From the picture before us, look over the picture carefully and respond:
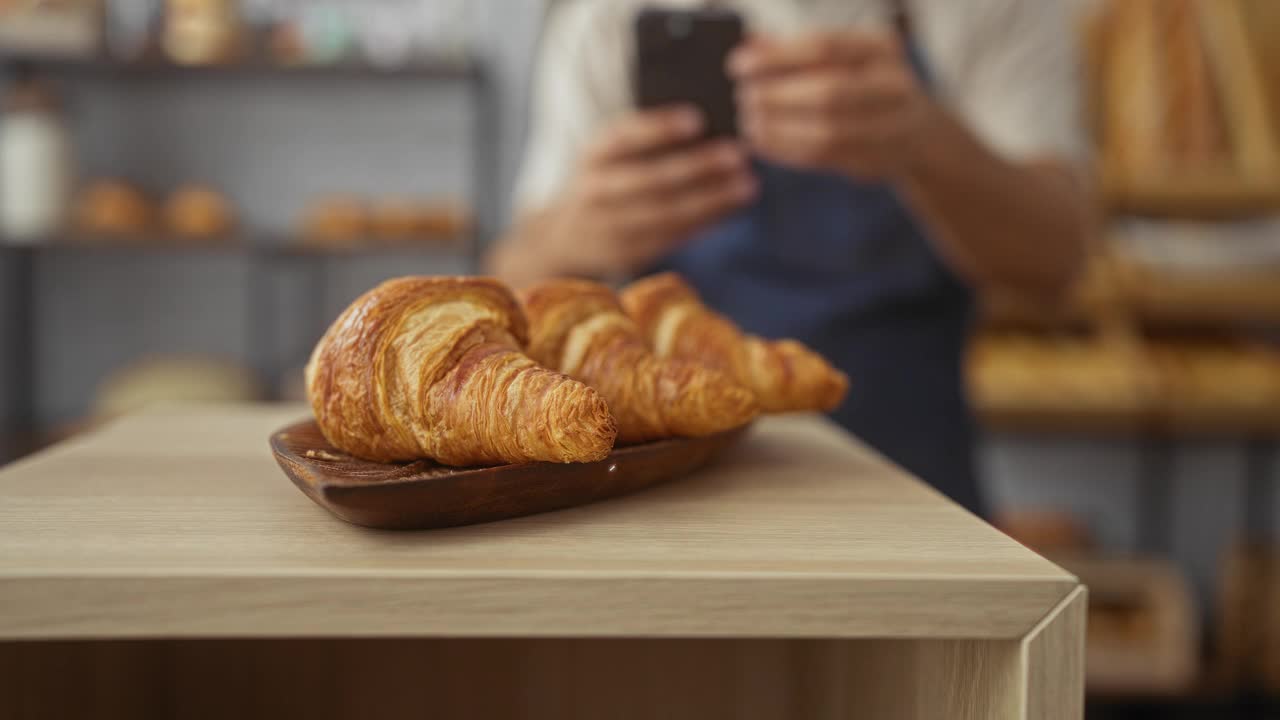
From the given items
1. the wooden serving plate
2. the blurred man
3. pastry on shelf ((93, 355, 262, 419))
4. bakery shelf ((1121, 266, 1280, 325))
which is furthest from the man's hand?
pastry on shelf ((93, 355, 262, 419))

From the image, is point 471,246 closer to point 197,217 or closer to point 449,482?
point 197,217

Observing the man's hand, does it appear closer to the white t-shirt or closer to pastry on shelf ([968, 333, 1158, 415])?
the white t-shirt

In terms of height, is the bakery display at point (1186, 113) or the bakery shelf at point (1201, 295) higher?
the bakery display at point (1186, 113)

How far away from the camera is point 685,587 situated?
303 mm

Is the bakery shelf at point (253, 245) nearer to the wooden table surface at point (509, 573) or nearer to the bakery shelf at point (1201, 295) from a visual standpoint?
the bakery shelf at point (1201, 295)

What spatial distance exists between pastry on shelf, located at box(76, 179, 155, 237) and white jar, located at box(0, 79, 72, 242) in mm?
64

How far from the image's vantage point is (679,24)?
90 centimetres

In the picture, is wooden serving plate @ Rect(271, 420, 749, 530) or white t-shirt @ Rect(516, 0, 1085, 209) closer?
wooden serving plate @ Rect(271, 420, 749, 530)

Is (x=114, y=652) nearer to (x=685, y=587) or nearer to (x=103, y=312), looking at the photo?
(x=685, y=587)

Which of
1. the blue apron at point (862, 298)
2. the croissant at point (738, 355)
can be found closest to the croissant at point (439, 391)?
the croissant at point (738, 355)

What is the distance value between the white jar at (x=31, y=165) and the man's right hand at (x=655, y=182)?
1.86 meters

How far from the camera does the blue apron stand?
3.53 ft

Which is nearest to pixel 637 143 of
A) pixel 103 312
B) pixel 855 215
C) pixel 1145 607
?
pixel 855 215

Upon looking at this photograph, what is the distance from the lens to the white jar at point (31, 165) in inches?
91.2
